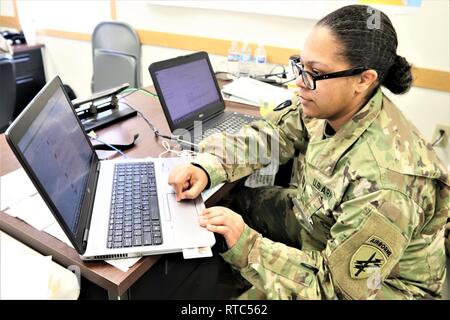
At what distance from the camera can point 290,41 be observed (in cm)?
222

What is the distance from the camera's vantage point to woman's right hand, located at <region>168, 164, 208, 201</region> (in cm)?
94

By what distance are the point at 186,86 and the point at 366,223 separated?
0.88 meters

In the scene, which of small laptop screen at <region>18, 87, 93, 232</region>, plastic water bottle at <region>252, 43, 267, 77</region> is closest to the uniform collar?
small laptop screen at <region>18, 87, 93, 232</region>

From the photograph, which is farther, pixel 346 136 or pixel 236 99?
pixel 236 99

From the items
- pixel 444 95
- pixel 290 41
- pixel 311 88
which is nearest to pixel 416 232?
pixel 311 88

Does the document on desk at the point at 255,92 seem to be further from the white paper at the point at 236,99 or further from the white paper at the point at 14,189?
the white paper at the point at 14,189

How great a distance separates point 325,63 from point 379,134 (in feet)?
0.69

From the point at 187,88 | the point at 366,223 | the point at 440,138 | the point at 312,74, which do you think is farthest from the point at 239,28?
the point at 366,223

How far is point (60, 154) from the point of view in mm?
803

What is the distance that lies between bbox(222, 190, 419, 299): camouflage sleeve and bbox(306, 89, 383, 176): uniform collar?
0.13 meters

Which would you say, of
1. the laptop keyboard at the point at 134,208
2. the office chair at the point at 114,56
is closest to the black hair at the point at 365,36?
the laptop keyboard at the point at 134,208

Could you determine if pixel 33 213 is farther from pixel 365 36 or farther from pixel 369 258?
pixel 365 36

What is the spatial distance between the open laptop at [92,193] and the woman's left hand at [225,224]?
0.8 inches
